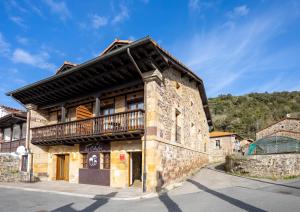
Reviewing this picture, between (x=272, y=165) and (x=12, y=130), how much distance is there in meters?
21.3

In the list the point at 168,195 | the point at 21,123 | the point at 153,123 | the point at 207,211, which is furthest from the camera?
the point at 21,123

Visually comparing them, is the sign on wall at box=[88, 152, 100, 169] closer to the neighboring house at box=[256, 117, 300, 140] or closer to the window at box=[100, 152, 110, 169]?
the window at box=[100, 152, 110, 169]

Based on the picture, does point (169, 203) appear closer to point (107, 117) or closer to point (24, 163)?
point (107, 117)

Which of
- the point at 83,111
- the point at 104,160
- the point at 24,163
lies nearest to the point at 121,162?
the point at 104,160

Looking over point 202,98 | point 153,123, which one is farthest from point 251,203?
point 202,98

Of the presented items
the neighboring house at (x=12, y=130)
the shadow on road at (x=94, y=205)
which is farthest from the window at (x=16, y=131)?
the shadow on road at (x=94, y=205)

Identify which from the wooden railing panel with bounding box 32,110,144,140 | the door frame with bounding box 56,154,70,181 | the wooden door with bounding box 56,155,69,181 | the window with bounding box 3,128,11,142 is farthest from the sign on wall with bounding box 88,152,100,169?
the window with bounding box 3,128,11,142

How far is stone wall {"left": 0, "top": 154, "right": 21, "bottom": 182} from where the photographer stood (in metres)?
16.6

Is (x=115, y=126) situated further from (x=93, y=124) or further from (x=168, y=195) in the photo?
(x=168, y=195)

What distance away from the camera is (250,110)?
183 feet

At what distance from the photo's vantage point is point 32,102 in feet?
58.4

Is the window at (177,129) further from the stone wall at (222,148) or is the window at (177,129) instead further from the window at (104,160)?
the stone wall at (222,148)

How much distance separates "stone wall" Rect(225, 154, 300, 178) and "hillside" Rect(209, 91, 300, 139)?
1201 inches

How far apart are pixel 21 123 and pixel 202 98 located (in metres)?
15.5
